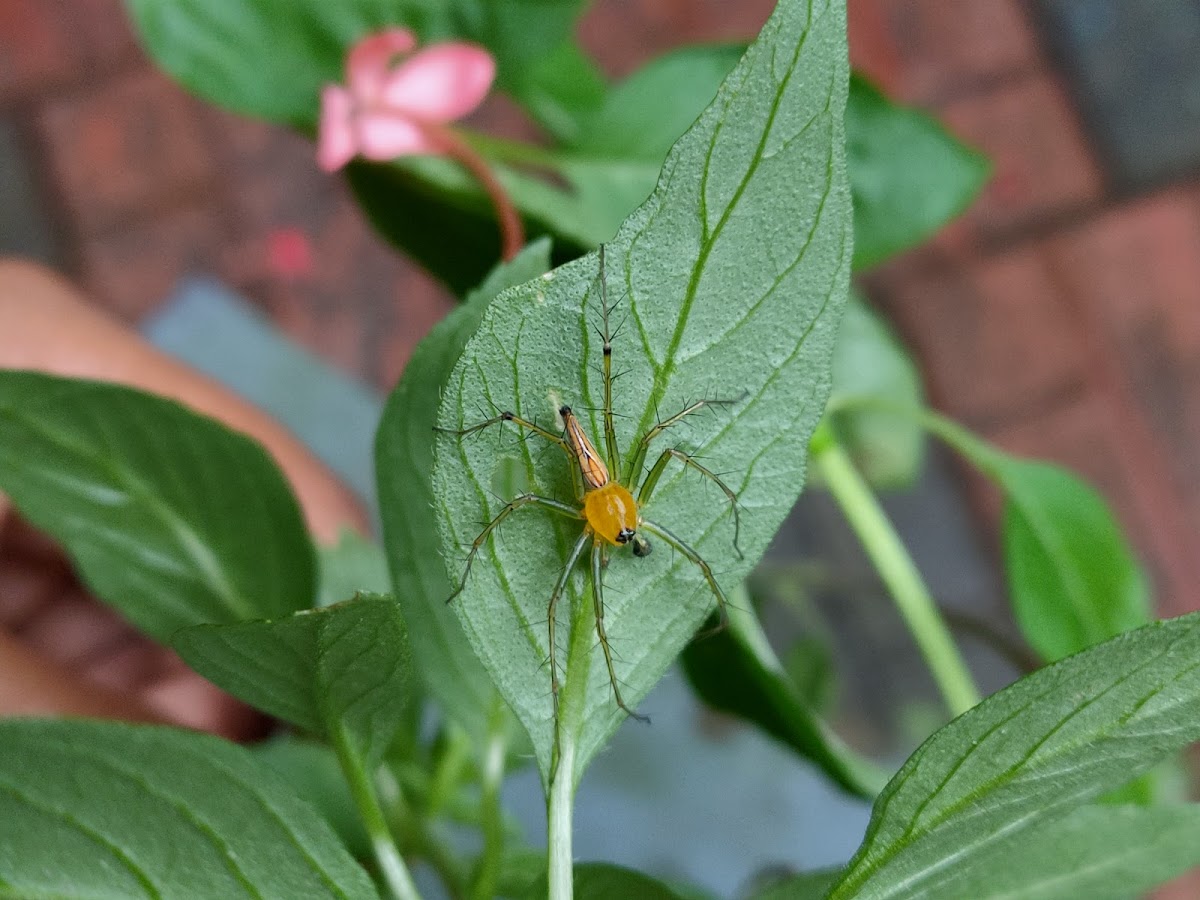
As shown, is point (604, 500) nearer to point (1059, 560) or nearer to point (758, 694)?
point (758, 694)

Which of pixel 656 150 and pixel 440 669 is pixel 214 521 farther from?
pixel 656 150

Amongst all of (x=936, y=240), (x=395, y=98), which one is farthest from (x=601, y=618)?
(x=936, y=240)

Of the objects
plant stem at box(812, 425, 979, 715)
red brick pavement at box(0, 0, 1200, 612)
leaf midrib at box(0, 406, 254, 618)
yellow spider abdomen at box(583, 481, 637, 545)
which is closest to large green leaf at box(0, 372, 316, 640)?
leaf midrib at box(0, 406, 254, 618)

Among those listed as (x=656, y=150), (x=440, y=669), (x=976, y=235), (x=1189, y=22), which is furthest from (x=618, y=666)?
(x=1189, y=22)

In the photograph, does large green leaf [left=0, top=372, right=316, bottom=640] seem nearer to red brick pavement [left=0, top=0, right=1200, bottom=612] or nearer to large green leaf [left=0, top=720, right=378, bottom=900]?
large green leaf [left=0, top=720, right=378, bottom=900]

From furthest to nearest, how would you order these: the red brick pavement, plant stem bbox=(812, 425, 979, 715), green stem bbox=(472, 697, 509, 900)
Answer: the red brick pavement < plant stem bbox=(812, 425, 979, 715) < green stem bbox=(472, 697, 509, 900)
